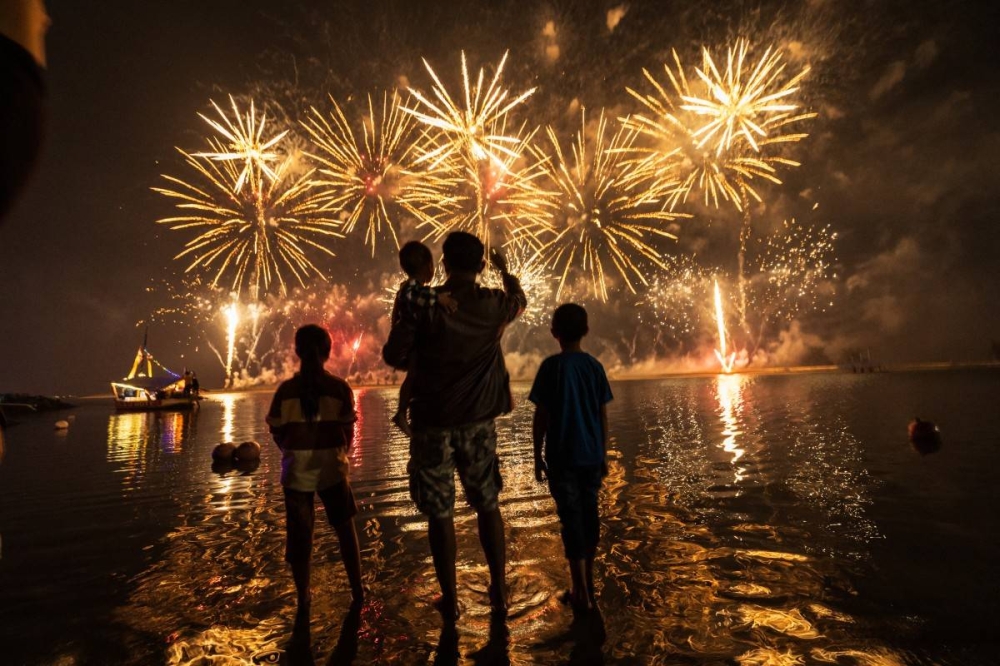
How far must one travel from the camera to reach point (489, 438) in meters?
3.92

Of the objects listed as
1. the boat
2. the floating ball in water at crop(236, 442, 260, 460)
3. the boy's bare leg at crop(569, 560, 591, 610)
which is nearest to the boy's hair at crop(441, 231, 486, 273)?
the boy's bare leg at crop(569, 560, 591, 610)

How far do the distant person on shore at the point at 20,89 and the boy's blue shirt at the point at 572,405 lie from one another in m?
3.47

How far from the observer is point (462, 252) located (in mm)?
4012

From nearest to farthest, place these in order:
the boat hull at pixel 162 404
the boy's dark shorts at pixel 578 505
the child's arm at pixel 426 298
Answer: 1. the child's arm at pixel 426 298
2. the boy's dark shorts at pixel 578 505
3. the boat hull at pixel 162 404

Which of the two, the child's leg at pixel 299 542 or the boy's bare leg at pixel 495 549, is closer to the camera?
the boy's bare leg at pixel 495 549

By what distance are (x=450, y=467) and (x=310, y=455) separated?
118 cm

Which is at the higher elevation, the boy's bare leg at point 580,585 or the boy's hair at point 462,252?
the boy's hair at point 462,252

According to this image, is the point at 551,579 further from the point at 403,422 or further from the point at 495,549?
the point at 403,422

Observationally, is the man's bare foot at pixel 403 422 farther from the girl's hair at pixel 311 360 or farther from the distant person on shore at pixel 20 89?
the distant person on shore at pixel 20 89

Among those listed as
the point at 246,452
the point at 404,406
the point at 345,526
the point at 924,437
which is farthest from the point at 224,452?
the point at 924,437

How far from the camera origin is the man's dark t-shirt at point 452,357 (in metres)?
3.76

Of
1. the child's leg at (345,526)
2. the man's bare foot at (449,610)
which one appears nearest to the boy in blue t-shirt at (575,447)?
the man's bare foot at (449,610)

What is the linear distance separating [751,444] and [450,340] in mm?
12030

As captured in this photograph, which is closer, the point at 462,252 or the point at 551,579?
the point at 462,252
